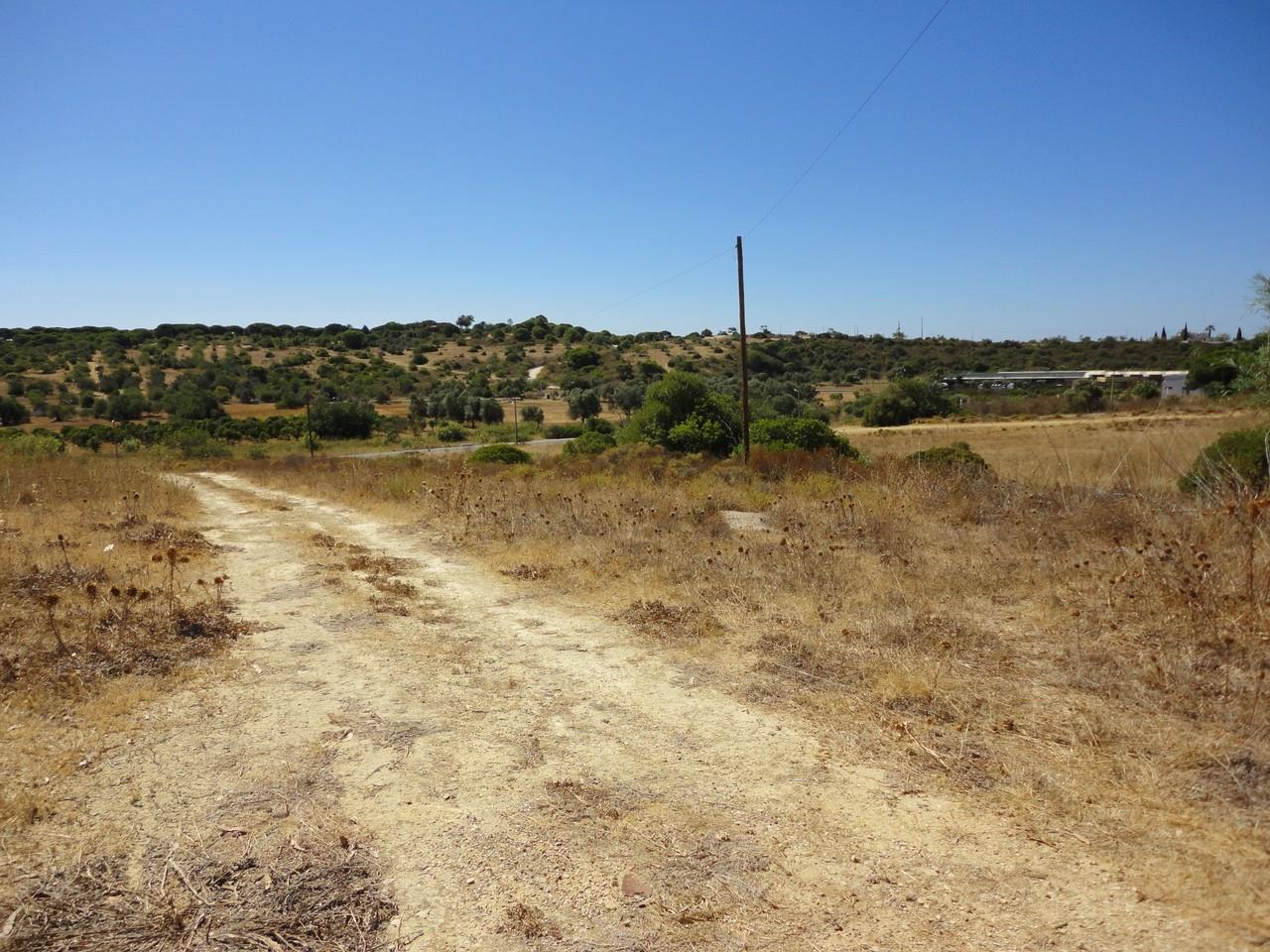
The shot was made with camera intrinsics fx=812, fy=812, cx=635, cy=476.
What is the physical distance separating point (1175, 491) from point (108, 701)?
11.8 meters

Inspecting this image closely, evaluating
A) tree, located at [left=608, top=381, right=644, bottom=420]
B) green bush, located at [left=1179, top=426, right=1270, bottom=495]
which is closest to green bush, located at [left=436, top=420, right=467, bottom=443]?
tree, located at [left=608, top=381, right=644, bottom=420]

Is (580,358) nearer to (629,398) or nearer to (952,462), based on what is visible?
(629,398)

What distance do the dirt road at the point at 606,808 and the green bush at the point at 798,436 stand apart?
15220 mm

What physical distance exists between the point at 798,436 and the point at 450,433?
37.3 m

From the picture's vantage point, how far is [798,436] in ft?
70.9

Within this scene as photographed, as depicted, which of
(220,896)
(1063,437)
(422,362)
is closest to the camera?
(220,896)

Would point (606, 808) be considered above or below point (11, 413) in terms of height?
below

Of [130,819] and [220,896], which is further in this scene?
[130,819]

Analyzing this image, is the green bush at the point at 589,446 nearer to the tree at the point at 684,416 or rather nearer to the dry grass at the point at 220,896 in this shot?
the tree at the point at 684,416

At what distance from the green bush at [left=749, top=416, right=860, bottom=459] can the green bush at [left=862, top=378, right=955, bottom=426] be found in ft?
120

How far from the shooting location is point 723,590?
7734mm

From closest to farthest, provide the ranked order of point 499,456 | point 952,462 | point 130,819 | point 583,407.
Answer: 1. point 130,819
2. point 952,462
3. point 499,456
4. point 583,407

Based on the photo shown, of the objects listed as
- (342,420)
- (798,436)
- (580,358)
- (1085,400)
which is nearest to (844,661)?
(798,436)

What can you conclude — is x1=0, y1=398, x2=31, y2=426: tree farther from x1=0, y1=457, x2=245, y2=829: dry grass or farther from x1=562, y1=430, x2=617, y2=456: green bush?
x1=0, y1=457, x2=245, y2=829: dry grass
